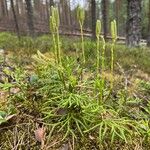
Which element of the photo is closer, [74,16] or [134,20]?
[134,20]

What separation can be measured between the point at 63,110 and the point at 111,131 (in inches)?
11.6

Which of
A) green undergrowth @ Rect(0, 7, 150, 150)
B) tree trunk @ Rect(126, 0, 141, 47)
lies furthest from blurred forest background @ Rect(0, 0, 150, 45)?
green undergrowth @ Rect(0, 7, 150, 150)

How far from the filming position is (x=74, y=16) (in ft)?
166

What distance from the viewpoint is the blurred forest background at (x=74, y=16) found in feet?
43.8

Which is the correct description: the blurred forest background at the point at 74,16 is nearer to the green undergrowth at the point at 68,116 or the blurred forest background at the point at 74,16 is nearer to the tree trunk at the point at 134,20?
the tree trunk at the point at 134,20

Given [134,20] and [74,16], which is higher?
[134,20]

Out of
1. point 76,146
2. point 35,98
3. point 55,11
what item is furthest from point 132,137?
point 55,11

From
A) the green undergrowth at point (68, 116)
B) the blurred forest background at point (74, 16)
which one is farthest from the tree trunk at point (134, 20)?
the green undergrowth at point (68, 116)

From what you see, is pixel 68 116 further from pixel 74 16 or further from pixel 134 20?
pixel 74 16

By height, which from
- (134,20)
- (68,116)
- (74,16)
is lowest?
(74,16)

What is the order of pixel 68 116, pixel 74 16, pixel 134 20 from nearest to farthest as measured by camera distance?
pixel 68 116 < pixel 134 20 < pixel 74 16

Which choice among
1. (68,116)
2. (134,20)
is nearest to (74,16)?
(134,20)

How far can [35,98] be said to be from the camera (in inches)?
80.5

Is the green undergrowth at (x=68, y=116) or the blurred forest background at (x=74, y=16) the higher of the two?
the green undergrowth at (x=68, y=116)
